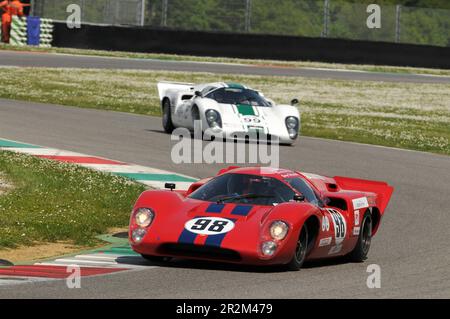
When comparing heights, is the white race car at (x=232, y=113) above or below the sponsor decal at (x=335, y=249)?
above

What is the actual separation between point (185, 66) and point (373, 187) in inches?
1162

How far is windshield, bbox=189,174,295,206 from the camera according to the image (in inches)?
466

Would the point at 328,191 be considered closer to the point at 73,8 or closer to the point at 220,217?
the point at 220,217

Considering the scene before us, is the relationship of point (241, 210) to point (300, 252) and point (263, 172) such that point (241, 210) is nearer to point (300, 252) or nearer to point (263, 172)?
point (300, 252)

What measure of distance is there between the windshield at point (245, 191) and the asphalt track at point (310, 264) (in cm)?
74

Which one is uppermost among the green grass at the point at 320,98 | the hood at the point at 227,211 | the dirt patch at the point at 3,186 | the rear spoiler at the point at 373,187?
the hood at the point at 227,211

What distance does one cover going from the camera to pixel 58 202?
1470cm

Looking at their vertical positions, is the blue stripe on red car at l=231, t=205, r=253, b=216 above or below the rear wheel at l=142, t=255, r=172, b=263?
above

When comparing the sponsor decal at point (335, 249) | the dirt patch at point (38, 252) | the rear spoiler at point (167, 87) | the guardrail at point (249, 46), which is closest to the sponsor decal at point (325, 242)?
the sponsor decal at point (335, 249)

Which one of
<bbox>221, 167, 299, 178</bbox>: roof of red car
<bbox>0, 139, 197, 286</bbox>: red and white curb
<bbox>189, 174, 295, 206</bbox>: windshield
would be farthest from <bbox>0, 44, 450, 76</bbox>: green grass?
<bbox>189, 174, 295, 206</bbox>: windshield

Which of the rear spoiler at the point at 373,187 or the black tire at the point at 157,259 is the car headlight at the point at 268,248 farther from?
the rear spoiler at the point at 373,187

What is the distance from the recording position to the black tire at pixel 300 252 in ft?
36.7

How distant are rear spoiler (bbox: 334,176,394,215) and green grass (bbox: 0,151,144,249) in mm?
2577

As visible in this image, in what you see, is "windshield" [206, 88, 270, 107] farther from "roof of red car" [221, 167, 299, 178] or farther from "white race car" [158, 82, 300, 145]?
"roof of red car" [221, 167, 299, 178]
